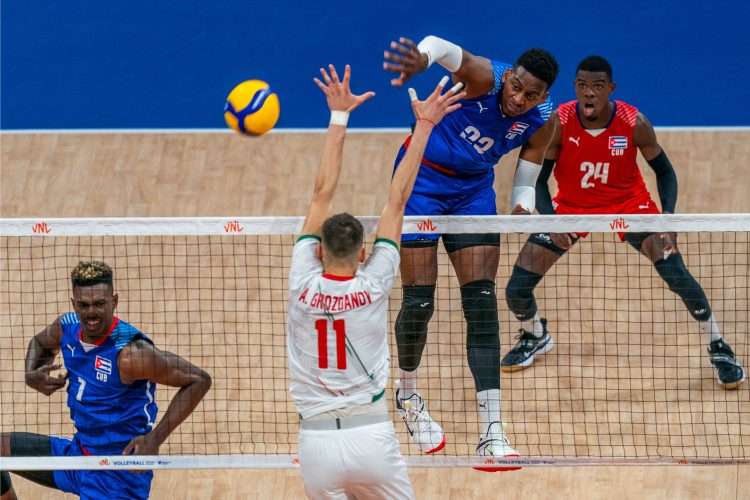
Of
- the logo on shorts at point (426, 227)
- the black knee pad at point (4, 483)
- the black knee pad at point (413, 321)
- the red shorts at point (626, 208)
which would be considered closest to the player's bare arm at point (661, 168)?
the red shorts at point (626, 208)

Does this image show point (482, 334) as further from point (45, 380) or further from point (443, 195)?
point (45, 380)

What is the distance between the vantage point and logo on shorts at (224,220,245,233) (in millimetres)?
7902

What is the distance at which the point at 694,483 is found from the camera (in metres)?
9.17

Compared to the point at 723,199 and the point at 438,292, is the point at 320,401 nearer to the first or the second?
the point at 438,292

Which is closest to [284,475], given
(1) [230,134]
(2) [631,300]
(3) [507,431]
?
(3) [507,431]

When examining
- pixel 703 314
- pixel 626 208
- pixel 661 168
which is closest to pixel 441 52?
pixel 661 168

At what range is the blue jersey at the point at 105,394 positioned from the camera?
782 centimetres

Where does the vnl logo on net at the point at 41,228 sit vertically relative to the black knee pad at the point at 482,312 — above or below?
above

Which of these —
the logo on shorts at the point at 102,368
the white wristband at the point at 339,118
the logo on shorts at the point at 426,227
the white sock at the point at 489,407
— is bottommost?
the white sock at the point at 489,407

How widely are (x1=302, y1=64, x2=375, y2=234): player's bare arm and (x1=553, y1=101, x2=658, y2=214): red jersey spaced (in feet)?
11.2

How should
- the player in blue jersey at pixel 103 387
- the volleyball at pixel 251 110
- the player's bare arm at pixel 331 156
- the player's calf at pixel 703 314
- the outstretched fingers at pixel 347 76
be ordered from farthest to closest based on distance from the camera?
the player's calf at pixel 703 314 → the player in blue jersey at pixel 103 387 → the volleyball at pixel 251 110 → the player's bare arm at pixel 331 156 → the outstretched fingers at pixel 347 76

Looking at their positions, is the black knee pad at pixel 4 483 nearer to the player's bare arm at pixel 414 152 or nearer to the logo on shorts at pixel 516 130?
the player's bare arm at pixel 414 152

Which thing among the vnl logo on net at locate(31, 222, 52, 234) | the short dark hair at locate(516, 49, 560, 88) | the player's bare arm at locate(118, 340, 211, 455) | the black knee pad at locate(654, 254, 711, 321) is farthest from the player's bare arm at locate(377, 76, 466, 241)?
the black knee pad at locate(654, 254, 711, 321)

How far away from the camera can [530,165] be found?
8.59 meters
